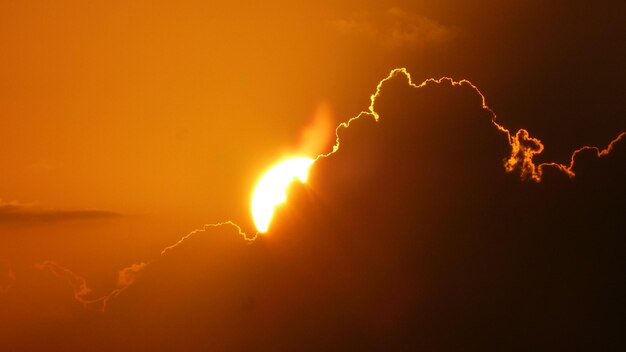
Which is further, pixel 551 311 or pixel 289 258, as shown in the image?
pixel 289 258

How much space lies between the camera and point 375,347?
527 inches

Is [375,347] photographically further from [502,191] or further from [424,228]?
[502,191]

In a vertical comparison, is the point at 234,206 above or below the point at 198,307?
above

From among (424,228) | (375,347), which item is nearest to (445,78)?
(424,228)

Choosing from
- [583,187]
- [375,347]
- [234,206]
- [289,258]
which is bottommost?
[375,347]

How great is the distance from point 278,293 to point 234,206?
8.15ft

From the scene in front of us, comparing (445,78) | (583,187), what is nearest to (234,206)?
(445,78)

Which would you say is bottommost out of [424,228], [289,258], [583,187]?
[583,187]

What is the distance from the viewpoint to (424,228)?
1407 centimetres

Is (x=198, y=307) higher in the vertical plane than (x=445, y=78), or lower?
A: lower

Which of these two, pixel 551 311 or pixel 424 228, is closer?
pixel 551 311

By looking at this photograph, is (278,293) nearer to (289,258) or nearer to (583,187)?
(289,258)

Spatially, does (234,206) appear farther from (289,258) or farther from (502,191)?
(502,191)

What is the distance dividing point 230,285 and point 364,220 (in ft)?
12.0
